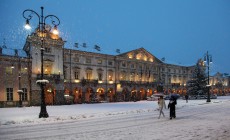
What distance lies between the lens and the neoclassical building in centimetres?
4534

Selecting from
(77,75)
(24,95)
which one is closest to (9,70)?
(24,95)

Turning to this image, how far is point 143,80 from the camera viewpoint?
7350cm

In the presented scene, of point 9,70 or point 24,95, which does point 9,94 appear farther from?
point 9,70

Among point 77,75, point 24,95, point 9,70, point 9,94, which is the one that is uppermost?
point 9,70

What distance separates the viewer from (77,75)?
186ft

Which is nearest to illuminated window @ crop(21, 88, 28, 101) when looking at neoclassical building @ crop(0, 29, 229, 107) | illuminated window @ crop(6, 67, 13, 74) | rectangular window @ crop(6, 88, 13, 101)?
neoclassical building @ crop(0, 29, 229, 107)

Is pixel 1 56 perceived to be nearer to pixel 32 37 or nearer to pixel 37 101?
pixel 32 37

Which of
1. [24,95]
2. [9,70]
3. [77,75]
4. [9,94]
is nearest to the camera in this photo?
[9,94]

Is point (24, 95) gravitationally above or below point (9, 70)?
below

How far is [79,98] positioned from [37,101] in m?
11.6

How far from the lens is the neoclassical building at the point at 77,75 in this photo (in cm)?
4534

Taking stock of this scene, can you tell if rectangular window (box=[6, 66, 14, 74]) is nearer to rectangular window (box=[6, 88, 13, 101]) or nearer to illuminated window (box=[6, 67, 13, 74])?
illuminated window (box=[6, 67, 13, 74])

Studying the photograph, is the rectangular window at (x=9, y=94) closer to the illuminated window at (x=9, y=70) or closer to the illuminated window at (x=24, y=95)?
the illuminated window at (x=24, y=95)

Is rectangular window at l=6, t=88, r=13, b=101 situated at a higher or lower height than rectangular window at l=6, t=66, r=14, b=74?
lower
